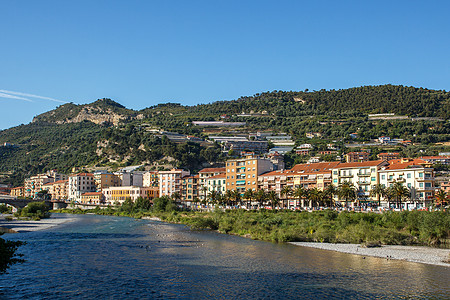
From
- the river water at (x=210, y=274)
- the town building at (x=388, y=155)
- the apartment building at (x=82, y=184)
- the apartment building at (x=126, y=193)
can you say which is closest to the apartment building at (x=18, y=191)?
the apartment building at (x=82, y=184)

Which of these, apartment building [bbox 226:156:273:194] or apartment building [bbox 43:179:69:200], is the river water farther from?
apartment building [bbox 43:179:69:200]

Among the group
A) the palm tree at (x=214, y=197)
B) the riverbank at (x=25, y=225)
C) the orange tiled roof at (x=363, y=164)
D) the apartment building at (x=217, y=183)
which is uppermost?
the orange tiled roof at (x=363, y=164)

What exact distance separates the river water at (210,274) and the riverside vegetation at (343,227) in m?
6.85

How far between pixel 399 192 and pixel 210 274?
150 feet

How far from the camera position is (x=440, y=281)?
32.5 m

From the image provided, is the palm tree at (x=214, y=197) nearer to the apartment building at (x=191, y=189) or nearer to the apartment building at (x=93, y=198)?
the apartment building at (x=191, y=189)

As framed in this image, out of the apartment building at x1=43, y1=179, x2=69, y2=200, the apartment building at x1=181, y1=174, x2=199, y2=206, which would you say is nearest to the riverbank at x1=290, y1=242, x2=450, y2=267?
the apartment building at x1=181, y1=174, x2=199, y2=206

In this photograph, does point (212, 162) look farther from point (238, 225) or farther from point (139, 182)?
point (238, 225)

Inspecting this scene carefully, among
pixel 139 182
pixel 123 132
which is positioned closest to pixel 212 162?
pixel 139 182

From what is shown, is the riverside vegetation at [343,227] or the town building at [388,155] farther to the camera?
the town building at [388,155]

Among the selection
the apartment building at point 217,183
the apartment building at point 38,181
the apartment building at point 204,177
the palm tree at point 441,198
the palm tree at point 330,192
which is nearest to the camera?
the palm tree at point 441,198

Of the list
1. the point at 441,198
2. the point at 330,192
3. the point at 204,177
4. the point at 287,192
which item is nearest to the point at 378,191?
the point at 330,192

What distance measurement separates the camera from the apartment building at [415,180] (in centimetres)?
7350

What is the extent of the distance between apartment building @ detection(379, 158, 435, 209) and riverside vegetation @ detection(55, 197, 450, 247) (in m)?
15.4
